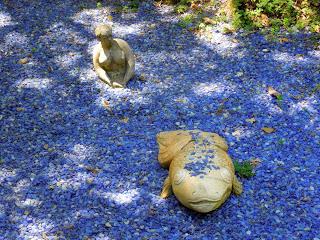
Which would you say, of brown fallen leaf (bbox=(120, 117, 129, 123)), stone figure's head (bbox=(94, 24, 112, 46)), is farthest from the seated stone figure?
brown fallen leaf (bbox=(120, 117, 129, 123))

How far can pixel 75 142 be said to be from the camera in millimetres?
4910

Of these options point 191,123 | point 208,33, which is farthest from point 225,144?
point 208,33

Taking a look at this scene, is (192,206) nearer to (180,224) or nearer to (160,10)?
(180,224)

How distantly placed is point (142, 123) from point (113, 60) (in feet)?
2.83

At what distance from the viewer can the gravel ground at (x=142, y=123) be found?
4070mm

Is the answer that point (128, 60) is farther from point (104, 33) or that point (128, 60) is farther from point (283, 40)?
point (283, 40)

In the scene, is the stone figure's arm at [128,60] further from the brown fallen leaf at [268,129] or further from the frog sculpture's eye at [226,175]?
the frog sculpture's eye at [226,175]

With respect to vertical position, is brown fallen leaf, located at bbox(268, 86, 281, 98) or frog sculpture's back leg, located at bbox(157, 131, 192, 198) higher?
brown fallen leaf, located at bbox(268, 86, 281, 98)

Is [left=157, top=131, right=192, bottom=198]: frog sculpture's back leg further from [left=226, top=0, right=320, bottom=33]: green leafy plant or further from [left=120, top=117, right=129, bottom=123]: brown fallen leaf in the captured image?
[left=226, top=0, right=320, bottom=33]: green leafy plant

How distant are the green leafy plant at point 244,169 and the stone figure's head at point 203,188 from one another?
1.26 feet

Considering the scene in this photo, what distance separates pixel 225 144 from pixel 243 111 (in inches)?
33.1

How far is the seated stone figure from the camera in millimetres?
5328

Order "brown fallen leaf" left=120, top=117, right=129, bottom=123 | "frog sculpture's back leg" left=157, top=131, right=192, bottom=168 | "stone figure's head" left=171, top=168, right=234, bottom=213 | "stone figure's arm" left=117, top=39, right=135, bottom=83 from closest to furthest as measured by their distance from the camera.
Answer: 1. "stone figure's head" left=171, top=168, right=234, bottom=213
2. "frog sculpture's back leg" left=157, top=131, right=192, bottom=168
3. "brown fallen leaf" left=120, top=117, right=129, bottom=123
4. "stone figure's arm" left=117, top=39, right=135, bottom=83

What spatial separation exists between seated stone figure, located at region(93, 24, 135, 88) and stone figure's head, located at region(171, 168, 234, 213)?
188 cm
